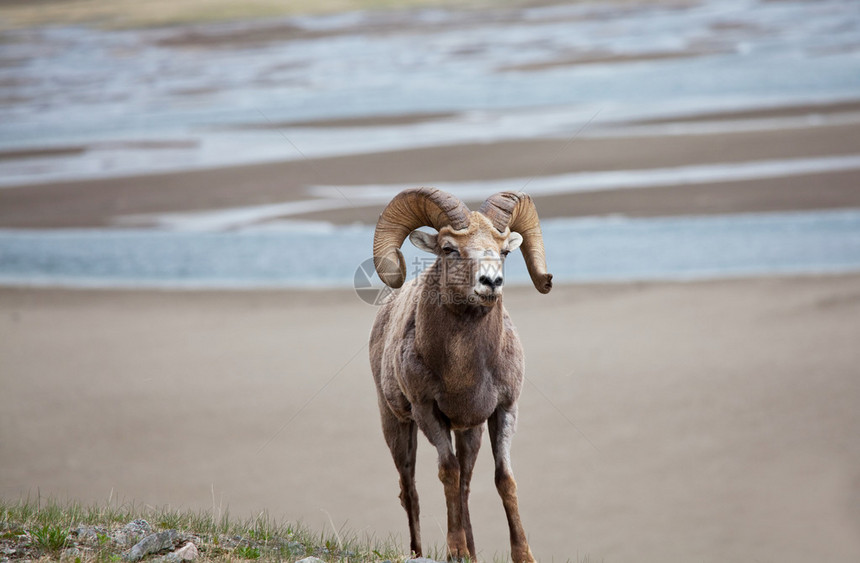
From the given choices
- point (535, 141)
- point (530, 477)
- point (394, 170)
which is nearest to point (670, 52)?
point (535, 141)

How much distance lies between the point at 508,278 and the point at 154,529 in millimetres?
12010

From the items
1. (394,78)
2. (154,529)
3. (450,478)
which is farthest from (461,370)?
(394,78)

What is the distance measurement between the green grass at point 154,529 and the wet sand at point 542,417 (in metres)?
2.30

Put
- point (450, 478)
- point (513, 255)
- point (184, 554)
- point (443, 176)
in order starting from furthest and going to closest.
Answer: point (443, 176) < point (513, 255) < point (450, 478) < point (184, 554)

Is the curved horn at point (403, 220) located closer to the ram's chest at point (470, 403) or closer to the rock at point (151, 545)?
the ram's chest at point (470, 403)

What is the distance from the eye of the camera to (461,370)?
783 cm

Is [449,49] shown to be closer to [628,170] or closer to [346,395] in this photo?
[628,170]

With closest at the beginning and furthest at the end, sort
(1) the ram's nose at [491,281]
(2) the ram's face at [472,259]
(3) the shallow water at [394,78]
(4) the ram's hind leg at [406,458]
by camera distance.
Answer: (1) the ram's nose at [491,281]
(2) the ram's face at [472,259]
(4) the ram's hind leg at [406,458]
(3) the shallow water at [394,78]

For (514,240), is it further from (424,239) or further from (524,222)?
(424,239)

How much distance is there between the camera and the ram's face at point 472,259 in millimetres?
7352

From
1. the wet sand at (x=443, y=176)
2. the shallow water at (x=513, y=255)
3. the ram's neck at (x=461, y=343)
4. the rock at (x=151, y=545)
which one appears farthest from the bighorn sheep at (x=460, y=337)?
→ the wet sand at (x=443, y=176)

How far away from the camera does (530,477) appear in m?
12.5

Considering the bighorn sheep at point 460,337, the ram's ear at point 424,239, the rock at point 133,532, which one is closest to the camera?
the bighorn sheep at point 460,337

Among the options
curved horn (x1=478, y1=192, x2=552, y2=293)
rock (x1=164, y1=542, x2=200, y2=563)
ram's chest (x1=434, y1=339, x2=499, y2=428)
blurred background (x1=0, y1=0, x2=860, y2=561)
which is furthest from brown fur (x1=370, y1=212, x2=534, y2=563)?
blurred background (x1=0, y1=0, x2=860, y2=561)
